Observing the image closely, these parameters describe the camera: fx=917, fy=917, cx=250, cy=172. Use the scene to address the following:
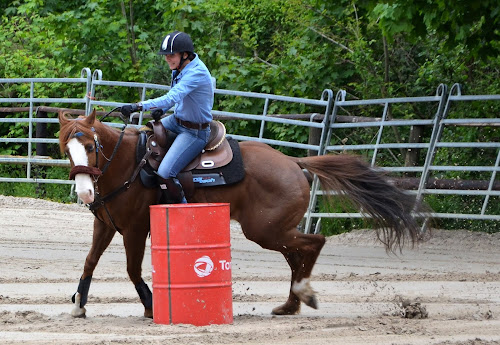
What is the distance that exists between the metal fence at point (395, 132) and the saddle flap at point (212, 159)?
4.96 meters

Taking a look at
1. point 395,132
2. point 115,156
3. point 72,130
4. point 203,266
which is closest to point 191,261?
point 203,266

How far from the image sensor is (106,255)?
39.1ft

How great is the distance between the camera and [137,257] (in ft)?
25.9

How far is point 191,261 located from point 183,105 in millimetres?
1531

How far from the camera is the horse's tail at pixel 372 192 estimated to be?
27.5ft

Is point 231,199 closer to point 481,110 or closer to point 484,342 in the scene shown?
point 484,342

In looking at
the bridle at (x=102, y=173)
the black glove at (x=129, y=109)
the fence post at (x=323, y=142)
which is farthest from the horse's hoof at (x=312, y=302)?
the fence post at (x=323, y=142)

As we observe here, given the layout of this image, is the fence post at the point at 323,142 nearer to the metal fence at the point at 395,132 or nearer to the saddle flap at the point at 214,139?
the metal fence at the point at 395,132

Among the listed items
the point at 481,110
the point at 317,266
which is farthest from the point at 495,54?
the point at 317,266

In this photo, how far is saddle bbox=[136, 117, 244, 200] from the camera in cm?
795

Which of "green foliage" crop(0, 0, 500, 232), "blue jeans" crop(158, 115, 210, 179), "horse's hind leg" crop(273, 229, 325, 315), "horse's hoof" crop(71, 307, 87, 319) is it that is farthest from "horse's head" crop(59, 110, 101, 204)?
"green foliage" crop(0, 0, 500, 232)

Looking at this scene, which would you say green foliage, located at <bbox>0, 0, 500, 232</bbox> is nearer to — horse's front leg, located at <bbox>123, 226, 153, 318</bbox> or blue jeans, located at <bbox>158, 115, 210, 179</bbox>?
blue jeans, located at <bbox>158, 115, 210, 179</bbox>

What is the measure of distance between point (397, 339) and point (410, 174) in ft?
25.9

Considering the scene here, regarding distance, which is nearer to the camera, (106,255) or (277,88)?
(106,255)
